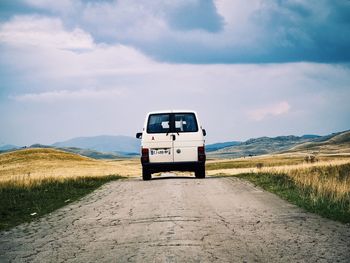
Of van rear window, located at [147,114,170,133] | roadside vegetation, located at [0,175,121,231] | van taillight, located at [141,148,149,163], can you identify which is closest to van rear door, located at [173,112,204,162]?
van rear window, located at [147,114,170,133]

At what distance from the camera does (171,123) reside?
57.1 feet

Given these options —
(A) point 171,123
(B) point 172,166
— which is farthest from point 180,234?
(A) point 171,123

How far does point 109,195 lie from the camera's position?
1295 cm

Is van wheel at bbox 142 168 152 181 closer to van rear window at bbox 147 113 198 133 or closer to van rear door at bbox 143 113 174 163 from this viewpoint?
van rear door at bbox 143 113 174 163

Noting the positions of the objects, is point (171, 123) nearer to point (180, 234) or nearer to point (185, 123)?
point (185, 123)

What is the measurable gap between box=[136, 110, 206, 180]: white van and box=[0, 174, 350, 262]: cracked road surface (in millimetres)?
6026

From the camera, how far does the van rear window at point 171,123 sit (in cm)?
1734

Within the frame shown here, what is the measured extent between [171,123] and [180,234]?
10.8 metres

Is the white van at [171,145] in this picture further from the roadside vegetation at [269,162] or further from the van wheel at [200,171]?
the roadside vegetation at [269,162]

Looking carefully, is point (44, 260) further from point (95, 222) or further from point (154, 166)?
point (154, 166)

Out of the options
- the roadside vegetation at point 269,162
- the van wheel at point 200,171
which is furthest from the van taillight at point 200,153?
the roadside vegetation at point 269,162

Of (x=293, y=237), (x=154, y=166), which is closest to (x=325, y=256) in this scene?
(x=293, y=237)

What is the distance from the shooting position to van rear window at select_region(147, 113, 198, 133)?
56.9ft

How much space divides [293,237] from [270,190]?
6.93 metres
